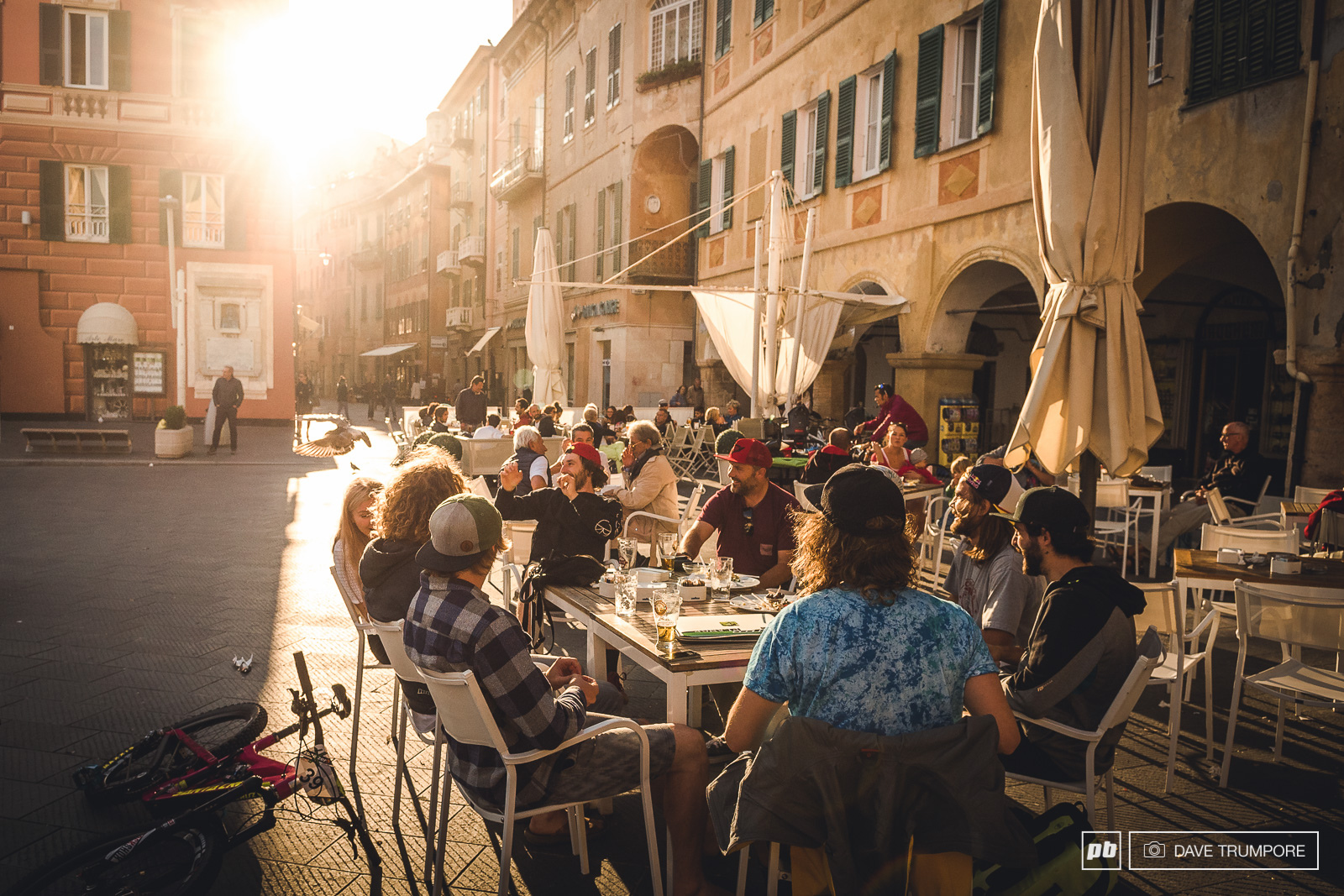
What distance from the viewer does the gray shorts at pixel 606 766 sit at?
2.78m

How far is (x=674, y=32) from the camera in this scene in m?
22.2

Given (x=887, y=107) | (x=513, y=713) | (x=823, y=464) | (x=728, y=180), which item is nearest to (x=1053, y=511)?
(x=513, y=713)

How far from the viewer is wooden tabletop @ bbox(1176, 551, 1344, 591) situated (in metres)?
4.52

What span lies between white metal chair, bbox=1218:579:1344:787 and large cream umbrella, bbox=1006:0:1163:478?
1566 mm

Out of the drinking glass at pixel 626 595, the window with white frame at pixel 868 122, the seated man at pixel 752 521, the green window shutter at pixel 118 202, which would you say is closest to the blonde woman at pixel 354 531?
the drinking glass at pixel 626 595

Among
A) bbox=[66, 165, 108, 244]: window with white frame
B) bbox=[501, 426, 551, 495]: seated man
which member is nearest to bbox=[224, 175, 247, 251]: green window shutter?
bbox=[66, 165, 108, 244]: window with white frame

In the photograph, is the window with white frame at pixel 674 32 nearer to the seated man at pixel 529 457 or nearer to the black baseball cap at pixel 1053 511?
the seated man at pixel 529 457

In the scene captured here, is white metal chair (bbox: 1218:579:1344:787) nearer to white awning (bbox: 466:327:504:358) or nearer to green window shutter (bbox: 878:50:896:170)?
green window shutter (bbox: 878:50:896:170)

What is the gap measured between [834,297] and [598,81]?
54.5ft

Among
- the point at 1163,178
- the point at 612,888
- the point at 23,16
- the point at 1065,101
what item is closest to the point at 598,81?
the point at 23,16

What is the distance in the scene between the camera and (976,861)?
103 inches

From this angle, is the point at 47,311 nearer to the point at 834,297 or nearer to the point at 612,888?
the point at 834,297

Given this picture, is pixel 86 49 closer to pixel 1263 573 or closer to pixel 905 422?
pixel 905 422

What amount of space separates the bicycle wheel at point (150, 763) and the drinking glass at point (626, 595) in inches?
57.6
